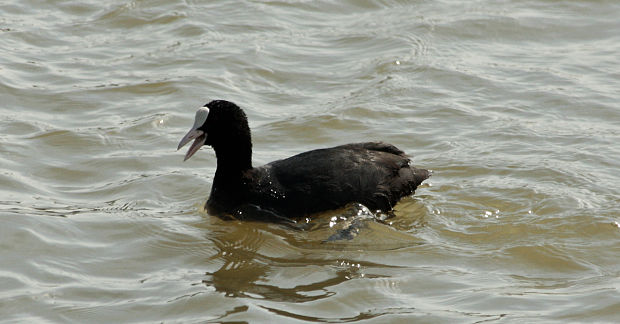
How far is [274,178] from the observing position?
753 cm

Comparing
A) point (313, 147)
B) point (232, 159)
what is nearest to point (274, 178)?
point (232, 159)

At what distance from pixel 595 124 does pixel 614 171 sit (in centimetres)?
112

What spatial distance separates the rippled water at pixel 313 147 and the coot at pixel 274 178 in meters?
0.14

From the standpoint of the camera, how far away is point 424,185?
8.34m

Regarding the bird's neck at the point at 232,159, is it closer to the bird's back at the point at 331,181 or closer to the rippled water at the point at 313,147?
the bird's back at the point at 331,181

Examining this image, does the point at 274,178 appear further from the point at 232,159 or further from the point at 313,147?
the point at 313,147

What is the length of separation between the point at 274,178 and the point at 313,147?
1626 mm

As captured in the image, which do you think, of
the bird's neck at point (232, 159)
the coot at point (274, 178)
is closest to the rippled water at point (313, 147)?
the coot at point (274, 178)

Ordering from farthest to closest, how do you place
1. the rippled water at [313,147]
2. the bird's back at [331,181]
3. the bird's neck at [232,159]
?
the bird's neck at [232,159] → the bird's back at [331,181] → the rippled water at [313,147]

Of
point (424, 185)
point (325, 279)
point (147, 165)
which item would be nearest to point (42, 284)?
point (325, 279)

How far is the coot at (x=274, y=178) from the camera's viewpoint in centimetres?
742

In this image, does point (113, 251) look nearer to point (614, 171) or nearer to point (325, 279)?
point (325, 279)

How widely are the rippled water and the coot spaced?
5.6 inches

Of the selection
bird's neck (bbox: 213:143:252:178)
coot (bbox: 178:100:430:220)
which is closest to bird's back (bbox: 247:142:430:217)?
coot (bbox: 178:100:430:220)
